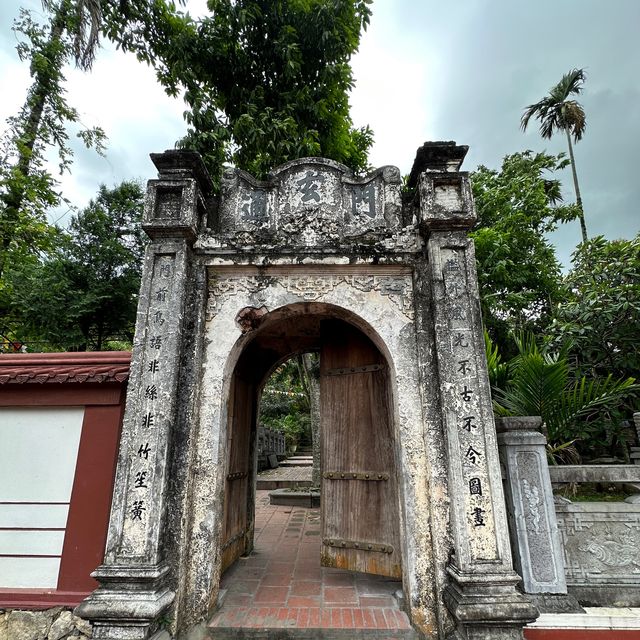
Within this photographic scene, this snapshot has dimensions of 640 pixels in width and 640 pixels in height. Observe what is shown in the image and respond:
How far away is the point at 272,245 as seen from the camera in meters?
3.98

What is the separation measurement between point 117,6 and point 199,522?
10.2 meters

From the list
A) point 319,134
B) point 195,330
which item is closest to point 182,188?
point 195,330

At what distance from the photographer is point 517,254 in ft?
31.8

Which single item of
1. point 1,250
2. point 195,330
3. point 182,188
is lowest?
point 195,330

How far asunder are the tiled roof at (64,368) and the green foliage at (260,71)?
4.52 meters

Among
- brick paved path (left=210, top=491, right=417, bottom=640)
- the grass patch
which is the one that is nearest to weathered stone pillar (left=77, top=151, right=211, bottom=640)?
brick paved path (left=210, top=491, right=417, bottom=640)

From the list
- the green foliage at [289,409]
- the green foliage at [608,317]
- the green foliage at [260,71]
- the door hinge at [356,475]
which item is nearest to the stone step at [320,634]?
the door hinge at [356,475]

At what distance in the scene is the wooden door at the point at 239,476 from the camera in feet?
14.3

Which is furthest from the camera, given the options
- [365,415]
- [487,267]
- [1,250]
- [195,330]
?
[1,250]

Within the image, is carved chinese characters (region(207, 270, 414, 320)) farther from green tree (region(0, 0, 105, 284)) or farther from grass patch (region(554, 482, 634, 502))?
green tree (region(0, 0, 105, 284))

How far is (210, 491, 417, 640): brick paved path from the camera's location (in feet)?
10.6

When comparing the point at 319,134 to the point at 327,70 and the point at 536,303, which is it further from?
the point at 536,303

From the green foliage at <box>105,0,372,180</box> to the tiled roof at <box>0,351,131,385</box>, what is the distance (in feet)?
14.8

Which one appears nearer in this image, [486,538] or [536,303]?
[486,538]
